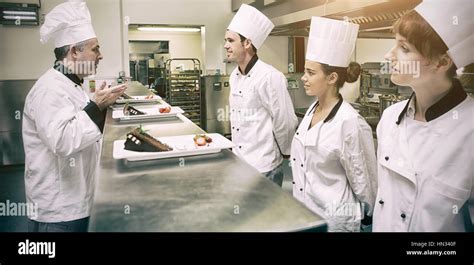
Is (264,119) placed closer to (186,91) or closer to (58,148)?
(58,148)

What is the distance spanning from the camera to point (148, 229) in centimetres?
68

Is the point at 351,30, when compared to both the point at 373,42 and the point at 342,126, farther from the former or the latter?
the point at 373,42

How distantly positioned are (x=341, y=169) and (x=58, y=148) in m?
1.04

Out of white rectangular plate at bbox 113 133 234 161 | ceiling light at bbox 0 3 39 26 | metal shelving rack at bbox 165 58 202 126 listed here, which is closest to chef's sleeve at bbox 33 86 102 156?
white rectangular plate at bbox 113 133 234 161

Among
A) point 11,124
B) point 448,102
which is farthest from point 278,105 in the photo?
point 11,124

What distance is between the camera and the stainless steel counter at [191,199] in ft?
2.27

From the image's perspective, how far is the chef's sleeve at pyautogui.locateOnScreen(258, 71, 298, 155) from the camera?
205cm

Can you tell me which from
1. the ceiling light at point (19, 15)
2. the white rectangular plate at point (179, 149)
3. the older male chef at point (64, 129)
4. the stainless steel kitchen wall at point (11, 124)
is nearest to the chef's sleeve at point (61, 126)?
the older male chef at point (64, 129)

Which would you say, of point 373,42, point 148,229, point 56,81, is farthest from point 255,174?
point 373,42

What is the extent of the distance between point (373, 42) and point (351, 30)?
5622 millimetres

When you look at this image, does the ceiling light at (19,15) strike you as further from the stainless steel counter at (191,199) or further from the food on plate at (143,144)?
the stainless steel counter at (191,199)

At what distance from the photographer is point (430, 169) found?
95 centimetres

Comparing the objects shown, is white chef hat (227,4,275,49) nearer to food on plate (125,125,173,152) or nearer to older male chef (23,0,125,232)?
older male chef (23,0,125,232)
